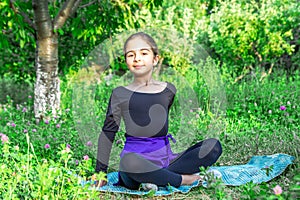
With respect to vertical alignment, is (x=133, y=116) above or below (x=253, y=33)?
below

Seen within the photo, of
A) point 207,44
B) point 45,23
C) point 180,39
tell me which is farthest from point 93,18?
point 207,44

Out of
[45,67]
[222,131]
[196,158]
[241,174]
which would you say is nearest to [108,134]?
[196,158]

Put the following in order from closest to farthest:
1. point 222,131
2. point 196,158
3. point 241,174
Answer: point 196,158, point 241,174, point 222,131

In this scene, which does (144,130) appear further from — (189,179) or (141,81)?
(189,179)

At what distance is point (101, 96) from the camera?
5.29 m

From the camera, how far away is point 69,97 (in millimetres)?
5930

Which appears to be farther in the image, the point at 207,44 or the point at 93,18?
the point at 207,44

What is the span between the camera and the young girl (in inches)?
116

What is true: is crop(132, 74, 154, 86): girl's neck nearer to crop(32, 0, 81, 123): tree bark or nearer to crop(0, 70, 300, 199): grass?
crop(0, 70, 300, 199): grass

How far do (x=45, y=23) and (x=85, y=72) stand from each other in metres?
1.20

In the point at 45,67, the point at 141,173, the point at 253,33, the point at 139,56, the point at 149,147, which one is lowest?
the point at 141,173

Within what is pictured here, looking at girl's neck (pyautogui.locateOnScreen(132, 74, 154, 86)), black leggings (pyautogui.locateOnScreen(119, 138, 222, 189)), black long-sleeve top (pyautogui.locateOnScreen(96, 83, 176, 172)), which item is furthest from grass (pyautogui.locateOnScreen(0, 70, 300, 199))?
girl's neck (pyautogui.locateOnScreen(132, 74, 154, 86))

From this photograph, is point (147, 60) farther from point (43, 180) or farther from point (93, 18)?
point (93, 18)

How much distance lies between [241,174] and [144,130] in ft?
2.61
